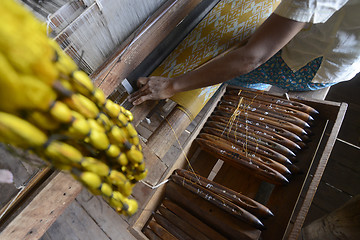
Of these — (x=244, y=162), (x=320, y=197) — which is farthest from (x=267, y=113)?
(x=320, y=197)

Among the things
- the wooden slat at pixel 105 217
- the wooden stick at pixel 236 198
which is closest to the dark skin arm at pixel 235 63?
the wooden stick at pixel 236 198

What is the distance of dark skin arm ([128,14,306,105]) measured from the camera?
713 mm

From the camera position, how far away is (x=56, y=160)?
13.1 inches

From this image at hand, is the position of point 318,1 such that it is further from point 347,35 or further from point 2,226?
point 2,226

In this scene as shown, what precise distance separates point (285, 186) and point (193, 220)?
1.42 ft

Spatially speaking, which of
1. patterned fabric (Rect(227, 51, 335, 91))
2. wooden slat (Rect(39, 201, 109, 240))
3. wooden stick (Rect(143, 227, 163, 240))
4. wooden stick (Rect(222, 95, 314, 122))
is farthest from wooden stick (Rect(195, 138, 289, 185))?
wooden slat (Rect(39, 201, 109, 240))

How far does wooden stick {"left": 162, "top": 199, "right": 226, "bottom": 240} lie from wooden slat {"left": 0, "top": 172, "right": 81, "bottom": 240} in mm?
400

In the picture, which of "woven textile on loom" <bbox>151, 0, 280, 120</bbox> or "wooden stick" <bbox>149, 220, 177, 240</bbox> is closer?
"wooden stick" <bbox>149, 220, 177, 240</bbox>

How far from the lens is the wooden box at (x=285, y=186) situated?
0.78 metres

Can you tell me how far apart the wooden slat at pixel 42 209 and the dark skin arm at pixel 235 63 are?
17.1 inches

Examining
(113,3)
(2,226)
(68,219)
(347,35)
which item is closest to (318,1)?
(347,35)

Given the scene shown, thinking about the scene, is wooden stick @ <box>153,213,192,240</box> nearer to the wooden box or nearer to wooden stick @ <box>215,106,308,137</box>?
the wooden box

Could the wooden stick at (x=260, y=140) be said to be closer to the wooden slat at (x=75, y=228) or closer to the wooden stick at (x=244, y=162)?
the wooden stick at (x=244, y=162)

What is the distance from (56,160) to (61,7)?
60cm
